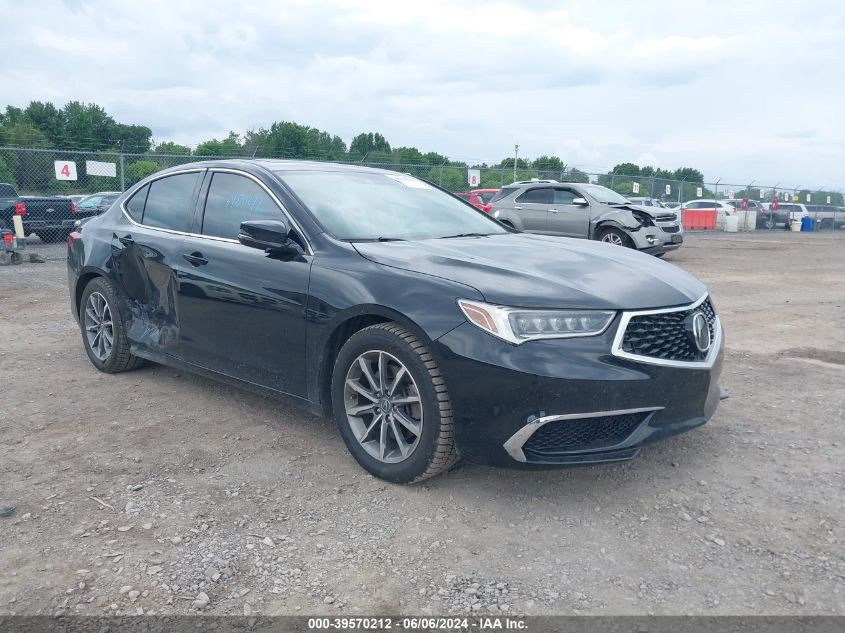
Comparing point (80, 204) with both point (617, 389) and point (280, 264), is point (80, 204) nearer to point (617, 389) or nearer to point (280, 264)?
point (280, 264)

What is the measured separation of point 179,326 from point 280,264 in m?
1.05

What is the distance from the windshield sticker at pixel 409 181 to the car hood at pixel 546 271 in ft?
2.97

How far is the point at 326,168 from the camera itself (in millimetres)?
4766

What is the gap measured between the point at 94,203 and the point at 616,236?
13.8 meters

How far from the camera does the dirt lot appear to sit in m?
2.69

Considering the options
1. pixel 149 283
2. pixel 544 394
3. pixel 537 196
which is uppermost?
pixel 537 196

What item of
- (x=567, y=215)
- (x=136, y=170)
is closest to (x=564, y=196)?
(x=567, y=215)

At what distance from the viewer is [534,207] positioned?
16.0 meters

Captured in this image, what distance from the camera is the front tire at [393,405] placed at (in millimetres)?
3305

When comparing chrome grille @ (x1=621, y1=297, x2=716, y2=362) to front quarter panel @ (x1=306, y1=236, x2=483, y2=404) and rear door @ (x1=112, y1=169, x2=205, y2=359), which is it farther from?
rear door @ (x1=112, y1=169, x2=205, y2=359)

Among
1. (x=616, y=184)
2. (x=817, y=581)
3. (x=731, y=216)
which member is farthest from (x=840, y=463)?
(x=731, y=216)

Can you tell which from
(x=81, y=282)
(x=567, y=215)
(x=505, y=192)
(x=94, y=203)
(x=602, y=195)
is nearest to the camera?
(x=81, y=282)

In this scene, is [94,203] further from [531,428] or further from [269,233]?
[531,428]

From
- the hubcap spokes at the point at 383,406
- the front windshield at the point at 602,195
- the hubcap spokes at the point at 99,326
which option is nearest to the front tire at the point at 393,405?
the hubcap spokes at the point at 383,406
